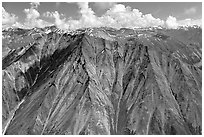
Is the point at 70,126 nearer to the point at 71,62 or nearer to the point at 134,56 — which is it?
the point at 71,62

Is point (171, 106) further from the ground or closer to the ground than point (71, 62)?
closer to the ground

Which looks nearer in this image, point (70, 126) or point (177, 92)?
point (70, 126)

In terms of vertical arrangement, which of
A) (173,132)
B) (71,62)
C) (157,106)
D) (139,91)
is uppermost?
(71,62)

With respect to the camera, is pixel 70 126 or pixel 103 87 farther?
pixel 103 87

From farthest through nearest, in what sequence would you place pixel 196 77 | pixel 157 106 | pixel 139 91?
pixel 196 77, pixel 139 91, pixel 157 106

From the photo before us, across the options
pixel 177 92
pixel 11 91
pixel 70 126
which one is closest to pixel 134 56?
pixel 177 92

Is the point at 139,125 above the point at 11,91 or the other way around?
the other way around

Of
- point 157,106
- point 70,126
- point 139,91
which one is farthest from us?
point 139,91

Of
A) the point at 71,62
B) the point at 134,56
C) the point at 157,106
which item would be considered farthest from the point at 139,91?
the point at 71,62

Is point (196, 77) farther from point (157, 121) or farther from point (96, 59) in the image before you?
point (96, 59)
